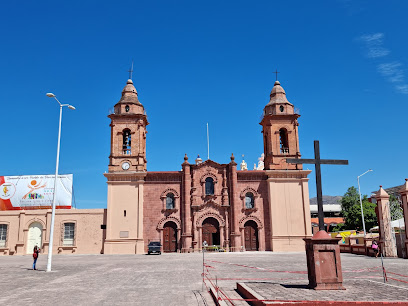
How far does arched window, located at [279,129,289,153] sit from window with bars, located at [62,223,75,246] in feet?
79.5

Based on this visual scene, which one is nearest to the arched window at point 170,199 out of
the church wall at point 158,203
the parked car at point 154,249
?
the church wall at point 158,203

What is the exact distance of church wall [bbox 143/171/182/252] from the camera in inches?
1485

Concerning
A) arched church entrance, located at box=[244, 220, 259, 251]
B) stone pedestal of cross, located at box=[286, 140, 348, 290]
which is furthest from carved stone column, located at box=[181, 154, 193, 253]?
stone pedestal of cross, located at box=[286, 140, 348, 290]

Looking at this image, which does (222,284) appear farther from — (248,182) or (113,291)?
(248,182)

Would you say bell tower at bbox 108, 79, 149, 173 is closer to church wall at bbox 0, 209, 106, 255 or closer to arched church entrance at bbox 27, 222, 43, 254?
church wall at bbox 0, 209, 106, 255

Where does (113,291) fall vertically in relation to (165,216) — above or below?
below

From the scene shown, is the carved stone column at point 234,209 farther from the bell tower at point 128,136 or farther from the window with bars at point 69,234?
the window with bars at point 69,234

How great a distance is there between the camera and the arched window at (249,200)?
128 ft

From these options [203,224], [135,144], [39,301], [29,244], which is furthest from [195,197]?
[39,301]

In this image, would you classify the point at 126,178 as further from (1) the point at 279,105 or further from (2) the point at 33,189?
(1) the point at 279,105

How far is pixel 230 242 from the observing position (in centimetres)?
3769

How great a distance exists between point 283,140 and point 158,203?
15.7 meters

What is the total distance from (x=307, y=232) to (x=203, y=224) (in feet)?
35.4

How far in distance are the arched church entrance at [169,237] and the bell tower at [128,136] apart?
22.0ft
